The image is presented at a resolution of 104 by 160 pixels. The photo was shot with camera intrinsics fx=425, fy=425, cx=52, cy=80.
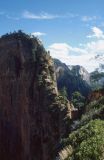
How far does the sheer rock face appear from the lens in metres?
69.0

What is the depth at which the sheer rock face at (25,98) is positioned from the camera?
2717 inches

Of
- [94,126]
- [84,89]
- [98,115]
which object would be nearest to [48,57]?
[98,115]

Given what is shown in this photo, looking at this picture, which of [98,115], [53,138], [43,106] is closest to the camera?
[98,115]

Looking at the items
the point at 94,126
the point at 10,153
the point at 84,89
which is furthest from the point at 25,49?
the point at 84,89

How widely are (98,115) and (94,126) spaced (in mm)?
5565

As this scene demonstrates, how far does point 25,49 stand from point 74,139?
47480 mm

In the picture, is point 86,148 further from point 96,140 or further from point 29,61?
point 29,61

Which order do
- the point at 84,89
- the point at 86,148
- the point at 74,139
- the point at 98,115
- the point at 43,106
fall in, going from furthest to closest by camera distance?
the point at 84,89, the point at 43,106, the point at 98,115, the point at 74,139, the point at 86,148

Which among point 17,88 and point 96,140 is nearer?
point 96,140

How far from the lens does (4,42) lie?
7744cm

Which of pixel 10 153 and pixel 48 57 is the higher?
pixel 48 57

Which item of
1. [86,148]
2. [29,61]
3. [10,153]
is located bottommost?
[10,153]

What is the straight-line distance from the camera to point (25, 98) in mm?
73562

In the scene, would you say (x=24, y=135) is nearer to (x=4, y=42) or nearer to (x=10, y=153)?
(x=10, y=153)
